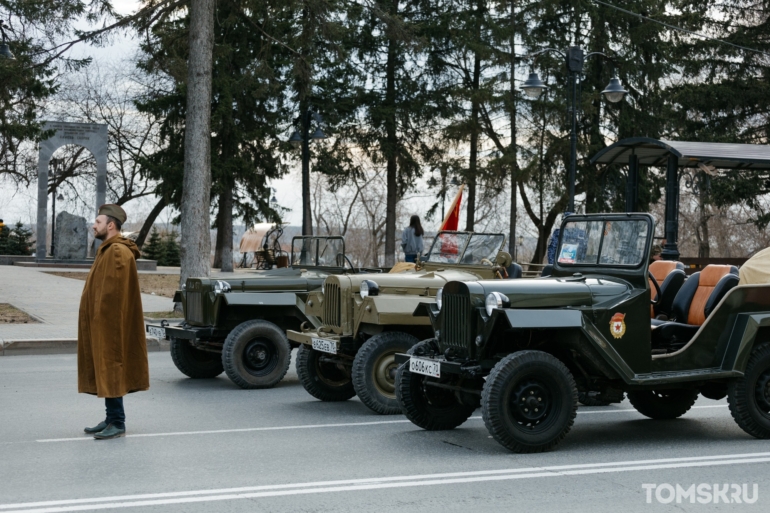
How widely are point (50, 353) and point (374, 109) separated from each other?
23131 millimetres

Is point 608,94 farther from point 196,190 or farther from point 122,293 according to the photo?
point 122,293

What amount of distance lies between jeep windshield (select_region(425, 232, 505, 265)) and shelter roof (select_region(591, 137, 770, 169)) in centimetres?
584

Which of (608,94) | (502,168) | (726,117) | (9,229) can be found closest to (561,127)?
(502,168)

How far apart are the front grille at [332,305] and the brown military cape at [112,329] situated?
2.58m

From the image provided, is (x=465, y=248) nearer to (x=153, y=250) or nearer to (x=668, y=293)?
(x=668, y=293)

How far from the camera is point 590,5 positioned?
3647 centimetres

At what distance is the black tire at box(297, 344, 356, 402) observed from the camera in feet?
33.4

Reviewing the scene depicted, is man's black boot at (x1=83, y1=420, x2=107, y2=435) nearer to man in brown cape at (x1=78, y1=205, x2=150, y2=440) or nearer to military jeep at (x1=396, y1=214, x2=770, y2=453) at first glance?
man in brown cape at (x1=78, y1=205, x2=150, y2=440)

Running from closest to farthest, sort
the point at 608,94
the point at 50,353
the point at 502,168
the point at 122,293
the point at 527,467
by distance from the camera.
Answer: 1. the point at 527,467
2. the point at 122,293
3. the point at 50,353
4. the point at 608,94
5. the point at 502,168

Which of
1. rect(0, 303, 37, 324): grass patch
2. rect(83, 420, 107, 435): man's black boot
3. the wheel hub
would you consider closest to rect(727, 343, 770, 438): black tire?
the wheel hub

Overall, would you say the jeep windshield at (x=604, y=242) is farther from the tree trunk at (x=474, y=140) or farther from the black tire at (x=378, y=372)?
the tree trunk at (x=474, y=140)

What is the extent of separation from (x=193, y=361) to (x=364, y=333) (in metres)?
3.35

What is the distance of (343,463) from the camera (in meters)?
6.94

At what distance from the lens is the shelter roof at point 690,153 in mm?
16766
